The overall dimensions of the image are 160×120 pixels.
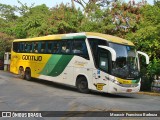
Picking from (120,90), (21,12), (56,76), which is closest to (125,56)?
(120,90)

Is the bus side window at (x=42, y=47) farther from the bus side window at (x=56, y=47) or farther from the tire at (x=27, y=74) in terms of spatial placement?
the tire at (x=27, y=74)

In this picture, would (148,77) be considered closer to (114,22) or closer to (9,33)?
(114,22)

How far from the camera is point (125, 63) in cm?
1750

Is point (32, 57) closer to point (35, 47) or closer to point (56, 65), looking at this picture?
point (35, 47)

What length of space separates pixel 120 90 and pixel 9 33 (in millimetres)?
29205

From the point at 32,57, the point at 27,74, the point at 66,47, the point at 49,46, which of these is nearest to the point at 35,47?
the point at 32,57

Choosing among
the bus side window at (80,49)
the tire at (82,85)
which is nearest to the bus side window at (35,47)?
the bus side window at (80,49)

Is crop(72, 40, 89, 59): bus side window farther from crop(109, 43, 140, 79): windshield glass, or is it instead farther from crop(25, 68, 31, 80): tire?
crop(25, 68, 31, 80): tire

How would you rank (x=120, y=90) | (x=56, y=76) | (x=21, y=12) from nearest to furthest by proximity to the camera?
(x=120, y=90) → (x=56, y=76) → (x=21, y=12)

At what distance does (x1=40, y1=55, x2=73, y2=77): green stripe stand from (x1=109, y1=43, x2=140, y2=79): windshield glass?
317 cm

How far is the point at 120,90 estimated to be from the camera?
17.3 m

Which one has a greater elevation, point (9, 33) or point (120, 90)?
point (9, 33)

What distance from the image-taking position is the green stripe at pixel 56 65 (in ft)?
66.1

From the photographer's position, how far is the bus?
17.2 m
